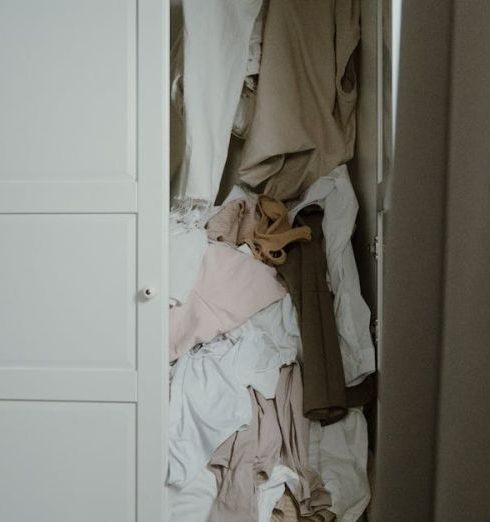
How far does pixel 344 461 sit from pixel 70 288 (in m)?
0.83

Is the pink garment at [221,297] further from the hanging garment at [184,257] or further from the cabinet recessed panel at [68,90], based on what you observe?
the cabinet recessed panel at [68,90]

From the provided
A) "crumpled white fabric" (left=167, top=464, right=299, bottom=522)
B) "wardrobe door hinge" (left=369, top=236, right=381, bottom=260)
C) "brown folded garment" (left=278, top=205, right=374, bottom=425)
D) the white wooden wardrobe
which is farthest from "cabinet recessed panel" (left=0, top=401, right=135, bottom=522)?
"wardrobe door hinge" (left=369, top=236, right=381, bottom=260)

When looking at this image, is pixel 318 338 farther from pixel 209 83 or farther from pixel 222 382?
pixel 209 83

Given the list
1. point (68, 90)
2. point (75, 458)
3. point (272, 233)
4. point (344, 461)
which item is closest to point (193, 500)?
point (75, 458)

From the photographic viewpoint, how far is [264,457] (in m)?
1.31

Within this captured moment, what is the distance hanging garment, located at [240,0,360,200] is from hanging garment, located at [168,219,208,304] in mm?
260

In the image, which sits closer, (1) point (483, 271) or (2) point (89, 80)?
(1) point (483, 271)

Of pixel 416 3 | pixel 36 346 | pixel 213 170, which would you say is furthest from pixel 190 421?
pixel 416 3

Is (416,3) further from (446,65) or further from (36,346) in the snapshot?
(36,346)

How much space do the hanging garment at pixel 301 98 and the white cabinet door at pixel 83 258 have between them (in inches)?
15.6

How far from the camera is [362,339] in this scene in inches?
56.1

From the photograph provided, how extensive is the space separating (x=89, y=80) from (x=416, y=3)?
0.90 meters

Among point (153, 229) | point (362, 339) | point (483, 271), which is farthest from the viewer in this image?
point (362, 339)

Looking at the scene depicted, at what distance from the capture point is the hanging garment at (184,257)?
139 cm
